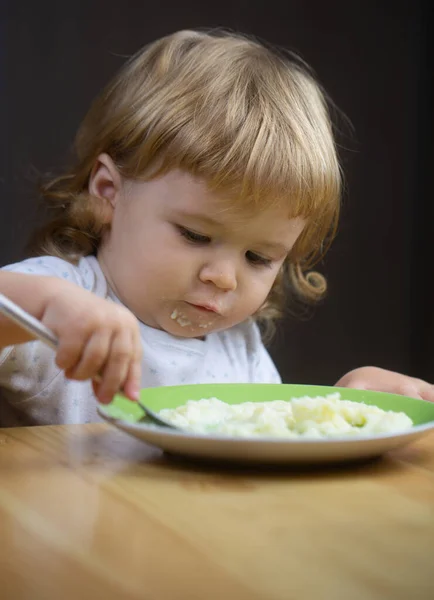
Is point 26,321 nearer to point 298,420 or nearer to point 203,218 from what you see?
point 298,420

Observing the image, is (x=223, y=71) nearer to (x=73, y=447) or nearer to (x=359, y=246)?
(x=73, y=447)

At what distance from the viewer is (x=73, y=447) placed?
30.4 inches

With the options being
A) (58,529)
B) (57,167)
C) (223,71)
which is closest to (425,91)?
(57,167)

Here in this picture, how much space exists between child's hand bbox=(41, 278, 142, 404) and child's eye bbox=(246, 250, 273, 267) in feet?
1.61

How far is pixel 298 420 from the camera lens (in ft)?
2.48

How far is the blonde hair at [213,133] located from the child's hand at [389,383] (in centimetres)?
25

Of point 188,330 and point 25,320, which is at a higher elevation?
point 25,320

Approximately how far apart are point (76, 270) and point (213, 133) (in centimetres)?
30

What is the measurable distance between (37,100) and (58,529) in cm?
146

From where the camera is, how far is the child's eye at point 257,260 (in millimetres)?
1195

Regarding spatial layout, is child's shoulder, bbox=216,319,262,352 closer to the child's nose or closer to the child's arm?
the child's nose

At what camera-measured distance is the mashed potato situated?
2.36ft

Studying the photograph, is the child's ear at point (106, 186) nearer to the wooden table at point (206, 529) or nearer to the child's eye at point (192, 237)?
the child's eye at point (192, 237)

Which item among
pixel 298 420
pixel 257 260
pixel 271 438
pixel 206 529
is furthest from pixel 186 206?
pixel 206 529
